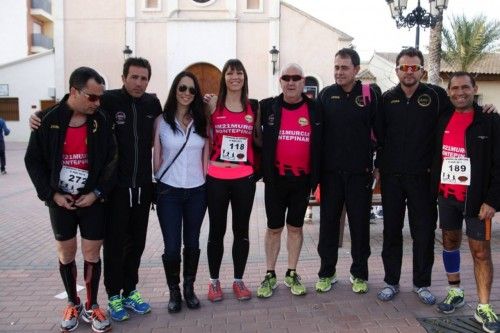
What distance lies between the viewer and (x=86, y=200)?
11.7 ft

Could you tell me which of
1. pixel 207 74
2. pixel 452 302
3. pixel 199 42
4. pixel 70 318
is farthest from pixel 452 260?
pixel 199 42

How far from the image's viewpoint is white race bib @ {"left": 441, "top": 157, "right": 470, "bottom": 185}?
149 inches

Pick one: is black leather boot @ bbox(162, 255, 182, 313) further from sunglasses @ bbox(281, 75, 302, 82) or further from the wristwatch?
sunglasses @ bbox(281, 75, 302, 82)

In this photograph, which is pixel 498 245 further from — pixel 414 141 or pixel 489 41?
pixel 489 41

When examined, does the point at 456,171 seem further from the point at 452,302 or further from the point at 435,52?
the point at 435,52

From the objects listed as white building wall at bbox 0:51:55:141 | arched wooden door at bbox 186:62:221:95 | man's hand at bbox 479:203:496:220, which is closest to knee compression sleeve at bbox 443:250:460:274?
man's hand at bbox 479:203:496:220

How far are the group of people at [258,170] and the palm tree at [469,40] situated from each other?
15.7 metres

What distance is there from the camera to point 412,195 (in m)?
4.18

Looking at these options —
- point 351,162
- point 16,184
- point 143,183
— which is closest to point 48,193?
point 143,183

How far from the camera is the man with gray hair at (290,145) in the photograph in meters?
4.24

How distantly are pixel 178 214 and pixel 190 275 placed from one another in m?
0.61

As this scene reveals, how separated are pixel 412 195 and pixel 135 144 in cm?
243

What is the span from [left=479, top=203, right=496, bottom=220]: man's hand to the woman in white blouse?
2266 millimetres

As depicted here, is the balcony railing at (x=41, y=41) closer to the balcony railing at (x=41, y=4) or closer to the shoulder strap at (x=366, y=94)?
A: the balcony railing at (x=41, y=4)
